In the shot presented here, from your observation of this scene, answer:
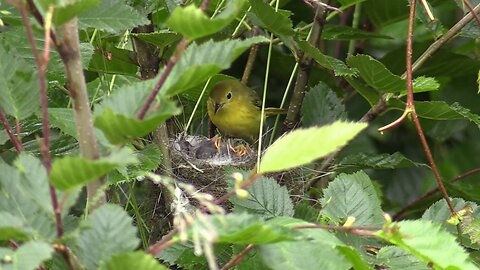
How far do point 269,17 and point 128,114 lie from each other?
890 millimetres

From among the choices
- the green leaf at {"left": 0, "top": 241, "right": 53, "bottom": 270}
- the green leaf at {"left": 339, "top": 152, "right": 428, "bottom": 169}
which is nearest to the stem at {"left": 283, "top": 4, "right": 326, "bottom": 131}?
the green leaf at {"left": 339, "top": 152, "right": 428, "bottom": 169}

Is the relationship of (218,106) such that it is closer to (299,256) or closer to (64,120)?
(64,120)

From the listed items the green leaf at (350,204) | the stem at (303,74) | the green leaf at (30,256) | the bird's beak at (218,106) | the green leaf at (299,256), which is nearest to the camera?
the green leaf at (30,256)

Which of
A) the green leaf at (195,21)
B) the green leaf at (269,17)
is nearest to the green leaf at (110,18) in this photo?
the green leaf at (269,17)

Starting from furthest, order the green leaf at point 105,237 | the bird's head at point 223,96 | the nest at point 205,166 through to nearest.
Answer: the bird's head at point 223,96
the nest at point 205,166
the green leaf at point 105,237

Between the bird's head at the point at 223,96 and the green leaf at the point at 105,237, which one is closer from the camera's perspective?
the green leaf at the point at 105,237

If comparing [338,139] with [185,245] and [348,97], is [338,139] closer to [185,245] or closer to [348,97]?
[185,245]

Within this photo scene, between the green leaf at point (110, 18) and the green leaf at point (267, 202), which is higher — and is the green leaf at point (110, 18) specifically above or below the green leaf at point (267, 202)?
above

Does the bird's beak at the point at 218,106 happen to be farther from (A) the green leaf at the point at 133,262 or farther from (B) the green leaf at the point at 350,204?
(A) the green leaf at the point at 133,262

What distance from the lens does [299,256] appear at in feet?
3.77

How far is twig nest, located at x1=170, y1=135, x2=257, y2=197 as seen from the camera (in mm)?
2727

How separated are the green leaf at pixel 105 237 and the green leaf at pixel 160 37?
0.84 metres

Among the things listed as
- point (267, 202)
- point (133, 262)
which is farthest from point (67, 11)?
point (267, 202)

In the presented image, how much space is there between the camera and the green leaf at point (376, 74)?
1.97 metres
